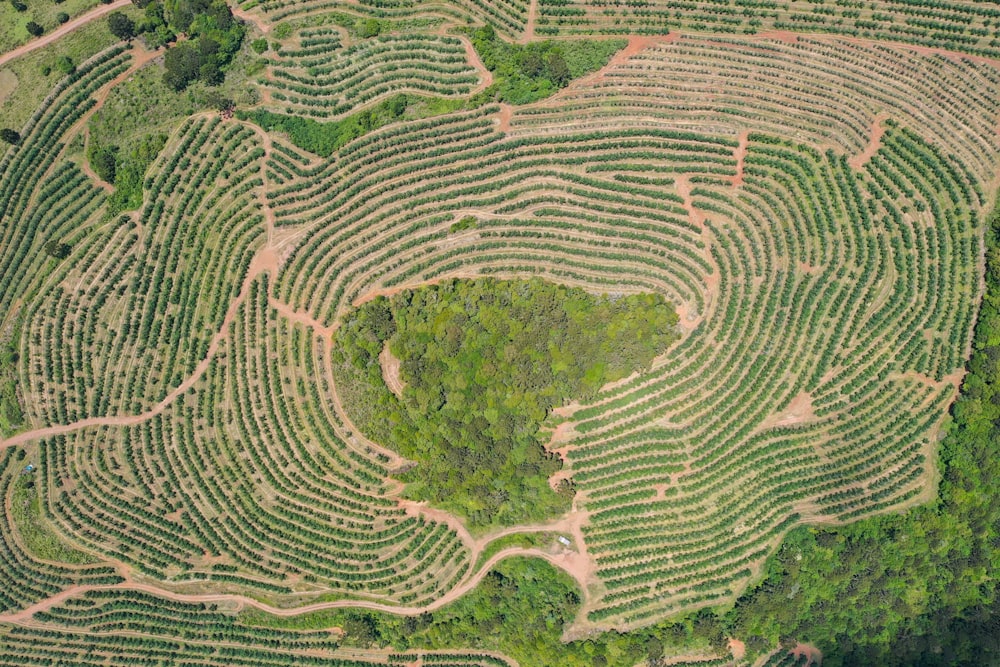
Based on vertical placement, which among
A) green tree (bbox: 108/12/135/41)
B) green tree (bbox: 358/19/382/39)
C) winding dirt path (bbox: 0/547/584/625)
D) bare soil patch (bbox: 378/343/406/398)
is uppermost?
green tree (bbox: 108/12/135/41)

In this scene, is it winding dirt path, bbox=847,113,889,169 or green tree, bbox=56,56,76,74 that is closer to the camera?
winding dirt path, bbox=847,113,889,169

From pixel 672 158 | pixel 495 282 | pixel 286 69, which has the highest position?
pixel 286 69

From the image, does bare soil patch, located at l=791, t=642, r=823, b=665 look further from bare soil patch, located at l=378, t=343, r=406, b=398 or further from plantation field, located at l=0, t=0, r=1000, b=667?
bare soil patch, located at l=378, t=343, r=406, b=398

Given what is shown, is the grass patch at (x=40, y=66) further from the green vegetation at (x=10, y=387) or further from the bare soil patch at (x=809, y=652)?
the bare soil patch at (x=809, y=652)

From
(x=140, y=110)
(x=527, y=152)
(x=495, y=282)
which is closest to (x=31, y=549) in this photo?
(x=140, y=110)

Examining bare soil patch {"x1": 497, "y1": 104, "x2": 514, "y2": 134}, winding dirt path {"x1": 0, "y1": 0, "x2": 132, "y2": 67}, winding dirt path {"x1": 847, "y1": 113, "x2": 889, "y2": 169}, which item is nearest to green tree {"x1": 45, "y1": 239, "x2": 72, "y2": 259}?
winding dirt path {"x1": 0, "y1": 0, "x2": 132, "y2": 67}

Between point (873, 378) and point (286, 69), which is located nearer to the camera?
point (873, 378)

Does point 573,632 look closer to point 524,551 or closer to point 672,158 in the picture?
point 524,551
